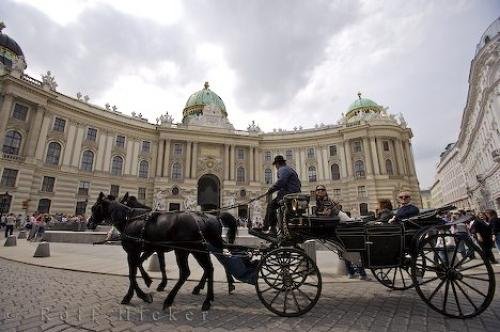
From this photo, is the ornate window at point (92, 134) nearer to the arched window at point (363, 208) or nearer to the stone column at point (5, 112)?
the stone column at point (5, 112)

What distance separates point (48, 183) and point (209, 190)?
21.1 m

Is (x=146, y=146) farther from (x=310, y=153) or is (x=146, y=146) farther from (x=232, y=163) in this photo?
(x=310, y=153)

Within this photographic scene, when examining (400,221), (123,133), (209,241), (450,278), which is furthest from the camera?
(123,133)

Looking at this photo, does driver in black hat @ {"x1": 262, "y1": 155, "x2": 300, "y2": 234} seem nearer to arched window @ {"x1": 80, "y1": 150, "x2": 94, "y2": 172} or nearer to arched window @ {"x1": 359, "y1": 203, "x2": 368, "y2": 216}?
arched window @ {"x1": 80, "y1": 150, "x2": 94, "y2": 172}

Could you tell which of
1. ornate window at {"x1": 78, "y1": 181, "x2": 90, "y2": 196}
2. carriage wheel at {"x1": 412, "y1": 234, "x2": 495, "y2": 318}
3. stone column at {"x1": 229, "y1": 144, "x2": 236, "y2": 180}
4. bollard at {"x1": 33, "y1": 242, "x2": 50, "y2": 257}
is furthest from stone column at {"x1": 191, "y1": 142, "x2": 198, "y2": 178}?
carriage wheel at {"x1": 412, "y1": 234, "x2": 495, "y2": 318}

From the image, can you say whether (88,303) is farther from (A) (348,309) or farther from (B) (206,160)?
(B) (206,160)

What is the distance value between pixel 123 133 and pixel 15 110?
40.3 ft

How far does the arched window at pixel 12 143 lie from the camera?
27.7 metres

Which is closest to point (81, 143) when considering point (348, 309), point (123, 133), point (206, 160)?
point (123, 133)

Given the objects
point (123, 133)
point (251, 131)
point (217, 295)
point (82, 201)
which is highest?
point (251, 131)

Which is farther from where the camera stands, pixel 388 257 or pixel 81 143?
pixel 81 143

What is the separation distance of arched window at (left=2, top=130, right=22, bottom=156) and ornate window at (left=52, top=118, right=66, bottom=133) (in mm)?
3967

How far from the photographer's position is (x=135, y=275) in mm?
5121

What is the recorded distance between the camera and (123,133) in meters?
38.4
